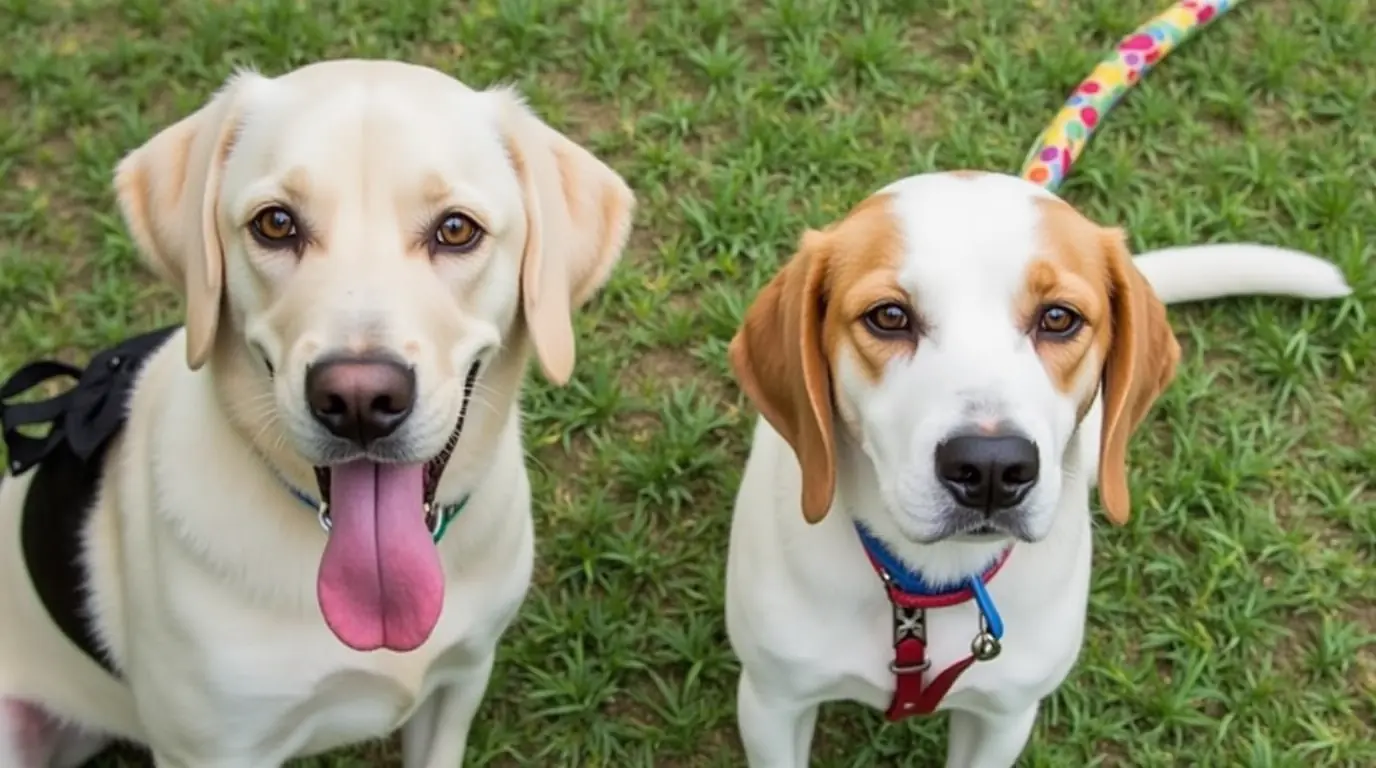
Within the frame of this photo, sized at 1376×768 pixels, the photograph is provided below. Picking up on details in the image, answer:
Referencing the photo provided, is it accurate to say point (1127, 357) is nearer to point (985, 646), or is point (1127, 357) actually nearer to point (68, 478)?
point (985, 646)

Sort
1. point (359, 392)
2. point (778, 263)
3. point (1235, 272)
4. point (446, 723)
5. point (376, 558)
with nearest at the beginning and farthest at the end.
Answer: point (359, 392), point (376, 558), point (446, 723), point (1235, 272), point (778, 263)

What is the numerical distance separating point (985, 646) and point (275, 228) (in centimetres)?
160

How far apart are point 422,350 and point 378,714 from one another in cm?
106

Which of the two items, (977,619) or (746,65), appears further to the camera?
(746,65)

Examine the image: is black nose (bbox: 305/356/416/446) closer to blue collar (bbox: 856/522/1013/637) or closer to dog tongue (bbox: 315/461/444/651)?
dog tongue (bbox: 315/461/444/651)

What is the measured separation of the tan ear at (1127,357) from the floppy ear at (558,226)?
92cm

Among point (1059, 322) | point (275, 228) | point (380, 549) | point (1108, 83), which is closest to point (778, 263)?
point (1108, 83)

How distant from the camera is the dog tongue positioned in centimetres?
304

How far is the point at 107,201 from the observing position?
5.25 m

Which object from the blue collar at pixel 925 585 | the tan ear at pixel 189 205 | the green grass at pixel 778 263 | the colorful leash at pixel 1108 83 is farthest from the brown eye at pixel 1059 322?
the colorful leash at pixel 1108 83

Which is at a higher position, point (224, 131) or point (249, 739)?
point (224, 131)

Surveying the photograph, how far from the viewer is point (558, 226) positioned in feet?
10.1

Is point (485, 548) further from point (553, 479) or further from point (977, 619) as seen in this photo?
point (553, 479)

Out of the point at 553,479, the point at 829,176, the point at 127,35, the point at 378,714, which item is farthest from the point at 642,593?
the point at 127,35
